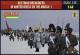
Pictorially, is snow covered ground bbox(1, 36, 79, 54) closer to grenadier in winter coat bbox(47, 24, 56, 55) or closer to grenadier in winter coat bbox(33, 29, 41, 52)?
grenadier in winter coat bbox(33, 29, 41, 52)

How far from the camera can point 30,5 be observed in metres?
11.5

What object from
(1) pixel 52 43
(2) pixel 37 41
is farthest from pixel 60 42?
(2) pixel 37 41

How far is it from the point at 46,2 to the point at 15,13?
123 centimetres

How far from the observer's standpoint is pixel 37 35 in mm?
15562

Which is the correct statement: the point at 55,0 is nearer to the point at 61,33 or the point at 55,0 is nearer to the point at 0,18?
the point at 61,33

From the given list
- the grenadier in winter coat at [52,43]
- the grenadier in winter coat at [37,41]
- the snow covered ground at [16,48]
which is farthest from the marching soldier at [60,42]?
the grenadier in winter coat at [37,41]

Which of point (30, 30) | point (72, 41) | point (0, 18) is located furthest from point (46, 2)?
point (30, 30)

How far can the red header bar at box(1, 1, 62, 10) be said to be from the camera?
37.3 ft

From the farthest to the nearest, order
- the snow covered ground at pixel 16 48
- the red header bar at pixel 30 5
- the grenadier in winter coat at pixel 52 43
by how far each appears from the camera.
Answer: the snow covered ground at pixel 16 48, the red header bar at pixel 30 5, the grenadier in winter coat at pixel 52 43

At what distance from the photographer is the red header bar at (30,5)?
1138 cm

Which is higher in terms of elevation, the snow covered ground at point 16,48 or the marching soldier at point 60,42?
the marching soldier at point 60,42

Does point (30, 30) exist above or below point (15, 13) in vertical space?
below

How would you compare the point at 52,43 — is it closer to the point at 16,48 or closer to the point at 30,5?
the point at 30,5

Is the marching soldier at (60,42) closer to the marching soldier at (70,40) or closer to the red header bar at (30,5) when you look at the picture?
the marching soldier at (70,40)
